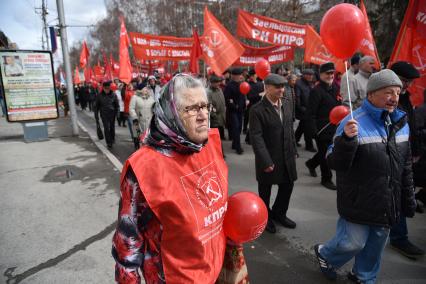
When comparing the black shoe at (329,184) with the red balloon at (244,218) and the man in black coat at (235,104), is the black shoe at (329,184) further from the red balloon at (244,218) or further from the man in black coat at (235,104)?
the red balloon at (244,218)

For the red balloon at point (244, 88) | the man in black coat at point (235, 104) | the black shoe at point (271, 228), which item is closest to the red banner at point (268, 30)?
the man in black coat at point (235, 104)

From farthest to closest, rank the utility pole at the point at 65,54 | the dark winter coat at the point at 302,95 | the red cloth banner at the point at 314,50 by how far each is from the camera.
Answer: the utility pole at the point at 65,54, the red cloth banner at the point at 314,50, the dark winter coat at the point at 302,95

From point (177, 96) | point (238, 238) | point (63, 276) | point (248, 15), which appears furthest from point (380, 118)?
point (248, 15)

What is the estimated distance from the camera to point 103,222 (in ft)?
13.5

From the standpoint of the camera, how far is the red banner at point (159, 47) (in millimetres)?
9617

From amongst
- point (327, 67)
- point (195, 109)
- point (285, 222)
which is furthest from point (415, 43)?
point (195, 109)

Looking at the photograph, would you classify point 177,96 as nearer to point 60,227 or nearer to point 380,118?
point 380,118

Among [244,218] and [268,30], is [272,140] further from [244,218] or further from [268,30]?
[268,30]

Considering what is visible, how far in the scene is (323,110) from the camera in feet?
16.9

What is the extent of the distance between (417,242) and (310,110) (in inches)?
97.4

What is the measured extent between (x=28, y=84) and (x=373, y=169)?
10.4 m

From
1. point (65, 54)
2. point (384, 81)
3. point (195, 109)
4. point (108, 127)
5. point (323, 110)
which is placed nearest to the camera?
point (195, 109)

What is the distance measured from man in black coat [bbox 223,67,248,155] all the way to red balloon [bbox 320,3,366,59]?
17.1ft

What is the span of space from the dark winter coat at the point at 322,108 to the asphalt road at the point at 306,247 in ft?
3.13
